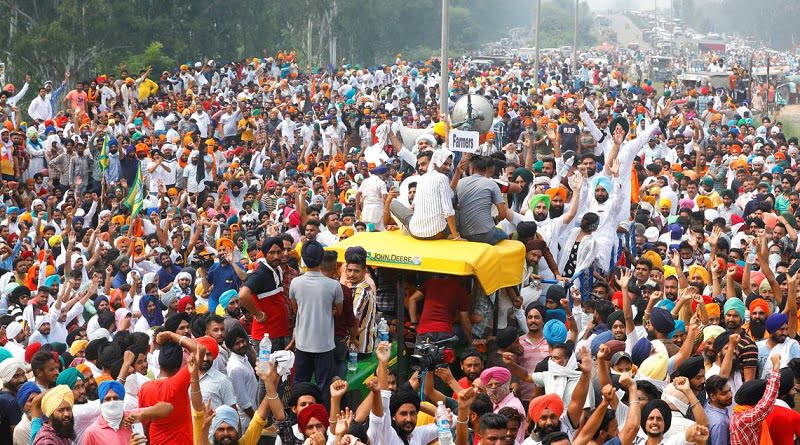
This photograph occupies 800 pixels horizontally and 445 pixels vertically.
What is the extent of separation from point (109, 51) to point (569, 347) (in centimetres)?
2951

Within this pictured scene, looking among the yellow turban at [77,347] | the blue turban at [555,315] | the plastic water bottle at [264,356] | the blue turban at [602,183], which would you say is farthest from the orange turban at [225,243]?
the plastic water bottle at [264,356]

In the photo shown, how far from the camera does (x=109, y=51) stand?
36500 millimetres

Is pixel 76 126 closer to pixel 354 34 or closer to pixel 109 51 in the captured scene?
pixel 109 51

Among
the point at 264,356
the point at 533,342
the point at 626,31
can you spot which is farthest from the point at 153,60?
the point at 626,31

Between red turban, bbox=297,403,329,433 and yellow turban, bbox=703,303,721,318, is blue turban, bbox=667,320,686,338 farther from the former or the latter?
red turban, bbox=297,403,329,433

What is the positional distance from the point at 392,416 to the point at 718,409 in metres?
2.16

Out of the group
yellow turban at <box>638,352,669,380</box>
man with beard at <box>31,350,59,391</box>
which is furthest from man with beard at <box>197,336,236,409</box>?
yellow turban at <box>638,352,669,380</box>

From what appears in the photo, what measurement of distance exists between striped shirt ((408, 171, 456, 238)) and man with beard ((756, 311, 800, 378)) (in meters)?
2.71

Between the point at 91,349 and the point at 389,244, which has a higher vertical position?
the point at 389,244

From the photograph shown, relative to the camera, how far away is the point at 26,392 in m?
9.08

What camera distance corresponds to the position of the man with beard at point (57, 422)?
26.7 ft

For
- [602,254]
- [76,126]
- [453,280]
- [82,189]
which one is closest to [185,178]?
[82,189]

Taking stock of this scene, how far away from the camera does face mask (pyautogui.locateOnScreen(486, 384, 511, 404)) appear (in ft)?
28.6

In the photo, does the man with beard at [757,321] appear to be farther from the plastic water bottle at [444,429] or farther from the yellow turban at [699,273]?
the plastic water bottle at [444,429]
